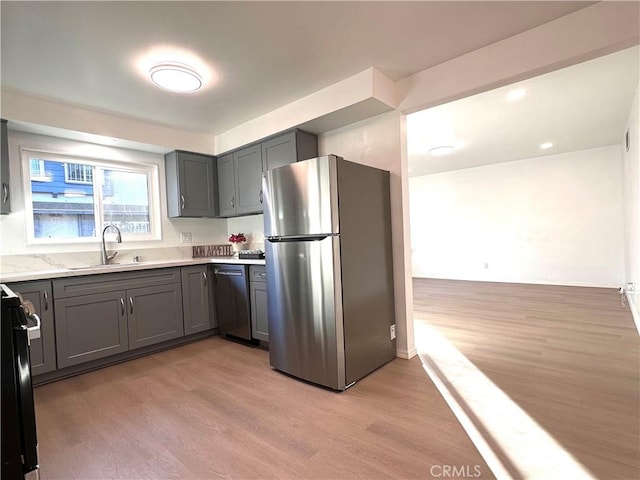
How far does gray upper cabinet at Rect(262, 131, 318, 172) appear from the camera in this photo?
124 inches

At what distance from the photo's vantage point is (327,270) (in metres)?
2.24

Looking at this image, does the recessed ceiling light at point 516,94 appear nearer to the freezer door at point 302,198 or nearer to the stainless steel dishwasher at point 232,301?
the freezer door at point 302,198

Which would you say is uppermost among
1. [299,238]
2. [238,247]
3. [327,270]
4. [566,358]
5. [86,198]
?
[86,198]

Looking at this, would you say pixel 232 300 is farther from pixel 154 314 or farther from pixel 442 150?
pixel 442 150

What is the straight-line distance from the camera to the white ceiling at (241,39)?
5.92 feet

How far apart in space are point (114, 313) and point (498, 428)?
10.2 ft

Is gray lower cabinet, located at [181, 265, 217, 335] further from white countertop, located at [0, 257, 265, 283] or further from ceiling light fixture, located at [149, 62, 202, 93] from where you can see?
ceiling light fixture, located at [149, 62, 202, 93]

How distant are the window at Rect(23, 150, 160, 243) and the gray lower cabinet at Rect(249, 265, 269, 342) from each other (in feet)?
5.01

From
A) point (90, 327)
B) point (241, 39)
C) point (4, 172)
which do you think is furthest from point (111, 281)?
point (241, 39)

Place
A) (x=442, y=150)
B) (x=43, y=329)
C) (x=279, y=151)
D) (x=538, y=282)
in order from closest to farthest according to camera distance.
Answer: (x=43, y=329) < (x=279, y=151) < (x=442, y=150) < (x=538, y=282)

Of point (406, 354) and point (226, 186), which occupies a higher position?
point (226, 186)

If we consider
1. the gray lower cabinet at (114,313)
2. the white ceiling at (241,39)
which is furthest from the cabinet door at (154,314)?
the white ceiling at (241,39)

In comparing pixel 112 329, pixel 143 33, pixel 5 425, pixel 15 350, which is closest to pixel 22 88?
pixel 143 33

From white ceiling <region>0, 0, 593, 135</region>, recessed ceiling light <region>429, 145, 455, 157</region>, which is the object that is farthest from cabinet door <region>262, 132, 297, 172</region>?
recessed ceiling light <region>429, 145, 455, 157</region>
